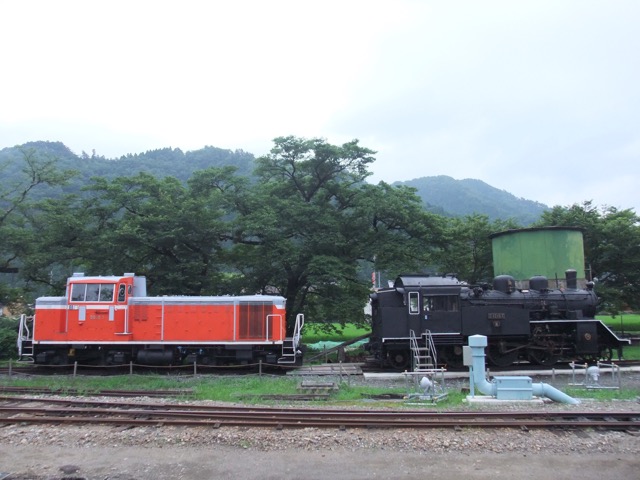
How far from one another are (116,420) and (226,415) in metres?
2.27

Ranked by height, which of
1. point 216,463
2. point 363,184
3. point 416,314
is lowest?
point 216,463

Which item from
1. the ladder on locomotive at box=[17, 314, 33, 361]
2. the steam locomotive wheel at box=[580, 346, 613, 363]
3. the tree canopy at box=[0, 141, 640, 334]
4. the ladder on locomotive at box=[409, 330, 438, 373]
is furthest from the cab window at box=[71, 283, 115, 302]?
the steam locomotive wheel at box=[580, 346, 613, 363]

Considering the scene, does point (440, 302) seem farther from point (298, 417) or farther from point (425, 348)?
point (298, 417)

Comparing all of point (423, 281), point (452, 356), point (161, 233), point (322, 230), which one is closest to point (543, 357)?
point (452, 356)

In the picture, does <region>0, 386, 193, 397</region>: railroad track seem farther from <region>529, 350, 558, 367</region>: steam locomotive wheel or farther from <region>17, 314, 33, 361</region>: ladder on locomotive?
<region>529, 350, 558, 367</region>: steam locomotive wheel

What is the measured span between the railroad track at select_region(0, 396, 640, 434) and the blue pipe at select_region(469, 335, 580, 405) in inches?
71.0

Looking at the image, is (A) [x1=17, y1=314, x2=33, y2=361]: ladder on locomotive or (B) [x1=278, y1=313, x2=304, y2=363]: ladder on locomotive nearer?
(B) [x1=278, y1=313, x2=304, y2=363]: ladder on locomotive

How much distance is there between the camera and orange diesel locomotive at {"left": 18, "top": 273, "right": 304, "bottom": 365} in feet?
58.9

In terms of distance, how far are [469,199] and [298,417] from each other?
481 ft

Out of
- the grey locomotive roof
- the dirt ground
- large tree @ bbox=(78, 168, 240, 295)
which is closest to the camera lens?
the dirt ground

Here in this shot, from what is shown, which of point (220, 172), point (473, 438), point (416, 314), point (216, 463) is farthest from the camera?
point (220, 172)

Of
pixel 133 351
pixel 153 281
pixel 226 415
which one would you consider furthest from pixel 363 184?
pixel 226 415

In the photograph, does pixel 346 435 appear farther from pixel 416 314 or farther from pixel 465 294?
pixel 465 294

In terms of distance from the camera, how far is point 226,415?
10477mm
